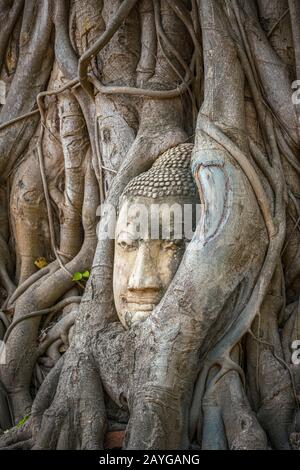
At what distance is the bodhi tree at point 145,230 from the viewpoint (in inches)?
134

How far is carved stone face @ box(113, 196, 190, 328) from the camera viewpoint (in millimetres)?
3627

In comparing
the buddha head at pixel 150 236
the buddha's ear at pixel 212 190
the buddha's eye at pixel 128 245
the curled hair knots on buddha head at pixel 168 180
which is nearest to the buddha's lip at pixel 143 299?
the buddha head at pixel 150 236

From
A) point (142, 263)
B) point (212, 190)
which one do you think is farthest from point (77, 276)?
point (212, 190)

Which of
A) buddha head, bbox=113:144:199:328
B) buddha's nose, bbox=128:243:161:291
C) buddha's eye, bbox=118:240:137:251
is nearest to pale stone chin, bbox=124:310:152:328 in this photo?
buddha head, bbox=113:144:199:328

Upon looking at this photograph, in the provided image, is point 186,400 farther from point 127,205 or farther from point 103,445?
point 127,205

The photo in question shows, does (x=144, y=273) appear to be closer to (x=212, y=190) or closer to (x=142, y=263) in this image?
(x=142, y=263)

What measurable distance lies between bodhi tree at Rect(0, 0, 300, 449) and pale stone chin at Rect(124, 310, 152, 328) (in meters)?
0.01

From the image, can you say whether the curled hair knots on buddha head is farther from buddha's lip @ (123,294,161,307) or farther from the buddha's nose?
buddha's lip @ (123,294,161,307)

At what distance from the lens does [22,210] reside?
4805mm

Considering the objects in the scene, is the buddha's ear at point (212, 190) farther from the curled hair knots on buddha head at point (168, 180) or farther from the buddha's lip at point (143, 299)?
the buddha's lip at point (143, 299)

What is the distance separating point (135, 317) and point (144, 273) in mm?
219

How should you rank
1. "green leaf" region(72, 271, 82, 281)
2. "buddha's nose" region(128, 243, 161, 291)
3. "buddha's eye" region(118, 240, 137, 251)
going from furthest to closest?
"green leaf" region(72, 271, 82, 281), "buddha's eye" region(118, 240, 137, 251), "buddha's nose" region(128, 243, 161, 291)
